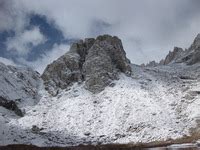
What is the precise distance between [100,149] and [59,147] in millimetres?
10588

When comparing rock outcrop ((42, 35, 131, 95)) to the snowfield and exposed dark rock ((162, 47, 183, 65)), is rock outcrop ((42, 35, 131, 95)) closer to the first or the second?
the snowfield

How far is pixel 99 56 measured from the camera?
119812mm

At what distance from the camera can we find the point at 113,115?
93.2m

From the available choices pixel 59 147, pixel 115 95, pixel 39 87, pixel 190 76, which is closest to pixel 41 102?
pixel 39 87

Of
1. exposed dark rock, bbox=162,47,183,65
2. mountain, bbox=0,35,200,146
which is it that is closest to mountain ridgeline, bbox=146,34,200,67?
exposed dark rock, bbox=162,47,183,65

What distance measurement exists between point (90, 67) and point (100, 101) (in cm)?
1825

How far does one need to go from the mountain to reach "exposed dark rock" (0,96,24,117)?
154 centimetres

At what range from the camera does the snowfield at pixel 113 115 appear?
275 ft

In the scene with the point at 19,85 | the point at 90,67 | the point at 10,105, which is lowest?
the point at 10,105

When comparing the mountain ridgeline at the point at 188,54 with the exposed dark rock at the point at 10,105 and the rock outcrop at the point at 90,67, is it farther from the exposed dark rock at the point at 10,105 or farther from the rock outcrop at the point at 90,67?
the exposed dark rock at the point at 10,105

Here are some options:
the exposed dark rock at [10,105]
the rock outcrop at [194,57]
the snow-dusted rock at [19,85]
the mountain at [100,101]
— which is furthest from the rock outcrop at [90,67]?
the rock outcrop at [194,57]

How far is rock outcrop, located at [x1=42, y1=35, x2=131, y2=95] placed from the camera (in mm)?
111438

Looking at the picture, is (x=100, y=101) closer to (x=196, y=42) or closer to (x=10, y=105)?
(x=10, y=105)

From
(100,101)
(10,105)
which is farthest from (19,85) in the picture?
(100,101)
